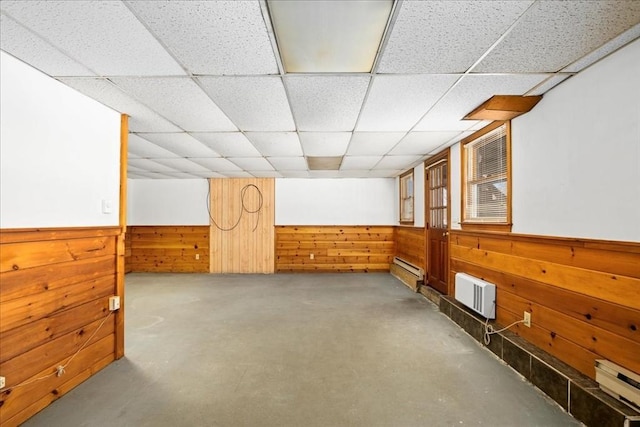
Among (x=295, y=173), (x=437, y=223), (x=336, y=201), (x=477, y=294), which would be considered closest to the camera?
(x=477, y=294)

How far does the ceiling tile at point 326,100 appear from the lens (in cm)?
200

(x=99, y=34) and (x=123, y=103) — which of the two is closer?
(x=99, y=34)

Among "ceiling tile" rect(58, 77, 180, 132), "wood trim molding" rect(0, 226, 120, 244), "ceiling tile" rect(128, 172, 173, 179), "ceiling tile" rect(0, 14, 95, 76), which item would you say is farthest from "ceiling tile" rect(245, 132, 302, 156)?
"ceiling tile" rect(128, 172, 173, 179)

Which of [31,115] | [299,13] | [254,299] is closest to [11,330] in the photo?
[31,115]

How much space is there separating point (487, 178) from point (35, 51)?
3.88 metres

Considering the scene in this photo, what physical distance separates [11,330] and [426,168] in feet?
16.5

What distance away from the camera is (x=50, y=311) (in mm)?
1926

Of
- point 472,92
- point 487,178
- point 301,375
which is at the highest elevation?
point 472,92

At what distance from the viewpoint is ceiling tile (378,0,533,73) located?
4.23 feet

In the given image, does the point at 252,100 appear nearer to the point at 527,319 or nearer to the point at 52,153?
the point at 52,153

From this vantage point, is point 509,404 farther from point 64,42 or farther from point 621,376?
point 64,42

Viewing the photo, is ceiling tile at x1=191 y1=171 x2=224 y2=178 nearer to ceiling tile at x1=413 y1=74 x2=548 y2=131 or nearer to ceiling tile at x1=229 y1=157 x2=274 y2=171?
ceiling tile at x1=229 y1=157 x2=274 y2=171

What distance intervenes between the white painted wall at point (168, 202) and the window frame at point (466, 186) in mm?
5411

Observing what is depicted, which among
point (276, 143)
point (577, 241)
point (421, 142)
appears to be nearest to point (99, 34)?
point (276, 143)
